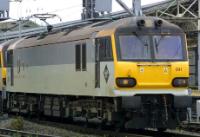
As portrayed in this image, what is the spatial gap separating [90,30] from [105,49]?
179 cm

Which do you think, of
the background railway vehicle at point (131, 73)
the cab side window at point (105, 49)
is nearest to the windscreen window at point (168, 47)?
the background railway vehicle at point (131, 73)

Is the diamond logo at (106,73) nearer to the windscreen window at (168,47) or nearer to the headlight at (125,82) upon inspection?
the headlight at (125,82)

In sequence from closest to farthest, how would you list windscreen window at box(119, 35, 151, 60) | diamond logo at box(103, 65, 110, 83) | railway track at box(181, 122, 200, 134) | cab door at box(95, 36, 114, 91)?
windscreen window at box(119, 35, 151, 60) < cab door at box(95, 36, 114, 91) < diamond logo at box(103, 65, 110, 83) < railway track at box(181, 122, 200, 134)

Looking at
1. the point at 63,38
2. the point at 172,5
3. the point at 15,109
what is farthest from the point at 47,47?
the point at 172,5

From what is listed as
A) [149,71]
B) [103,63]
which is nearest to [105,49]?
[103,63]

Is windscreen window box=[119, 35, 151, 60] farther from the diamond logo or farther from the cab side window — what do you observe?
the diamond logo

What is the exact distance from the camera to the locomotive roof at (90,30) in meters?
17.3

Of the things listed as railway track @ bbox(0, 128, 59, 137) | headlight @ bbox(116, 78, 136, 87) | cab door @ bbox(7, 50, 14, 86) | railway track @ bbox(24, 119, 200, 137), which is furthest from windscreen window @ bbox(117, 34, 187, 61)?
cab door @ bbox(7, 50, 14, 86)

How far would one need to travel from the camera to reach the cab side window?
1703 centimetres

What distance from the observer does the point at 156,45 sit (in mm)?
17234

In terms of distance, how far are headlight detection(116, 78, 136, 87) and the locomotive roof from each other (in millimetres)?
1491

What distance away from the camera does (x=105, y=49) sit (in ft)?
56.8

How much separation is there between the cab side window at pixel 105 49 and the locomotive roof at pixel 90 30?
33 centimetres

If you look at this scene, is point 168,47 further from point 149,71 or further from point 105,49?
point 105,49
